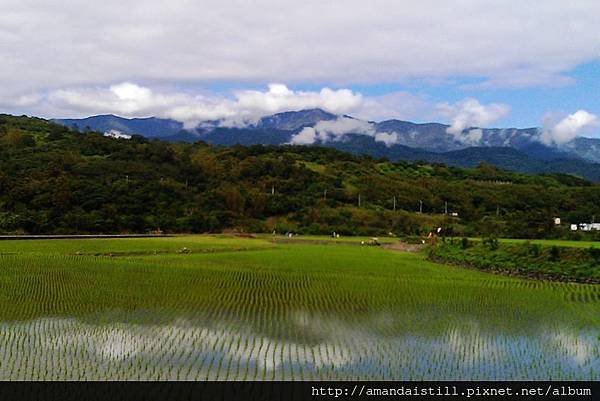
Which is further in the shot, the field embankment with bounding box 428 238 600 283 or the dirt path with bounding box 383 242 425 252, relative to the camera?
the dirt path with bounding box 383 242 425 252

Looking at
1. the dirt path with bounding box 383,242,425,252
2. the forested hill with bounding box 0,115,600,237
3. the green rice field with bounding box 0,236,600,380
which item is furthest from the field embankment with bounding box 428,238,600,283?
the forested hill with bounding box 0,115,600,237

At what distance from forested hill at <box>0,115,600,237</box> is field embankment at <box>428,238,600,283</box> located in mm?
17704

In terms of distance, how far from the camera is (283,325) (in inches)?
467

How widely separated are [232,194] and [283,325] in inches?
1883

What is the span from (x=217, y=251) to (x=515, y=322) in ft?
70.6

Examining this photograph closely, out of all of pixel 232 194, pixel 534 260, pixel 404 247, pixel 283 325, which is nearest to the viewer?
pixel 283 325

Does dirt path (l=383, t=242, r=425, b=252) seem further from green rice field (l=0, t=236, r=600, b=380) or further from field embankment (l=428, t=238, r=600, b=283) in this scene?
green rice field (l=0, t=236, r=600, b=380)

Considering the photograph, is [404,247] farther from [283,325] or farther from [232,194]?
[283,325]

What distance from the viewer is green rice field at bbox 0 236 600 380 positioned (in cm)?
870

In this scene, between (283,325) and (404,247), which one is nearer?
(283,325)

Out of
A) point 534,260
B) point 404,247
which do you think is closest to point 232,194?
point 404,247

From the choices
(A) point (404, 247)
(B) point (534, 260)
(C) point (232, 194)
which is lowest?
(A) point (404, 247)

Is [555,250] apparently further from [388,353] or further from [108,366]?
[108,366]

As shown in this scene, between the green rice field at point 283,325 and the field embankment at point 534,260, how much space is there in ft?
4.94
